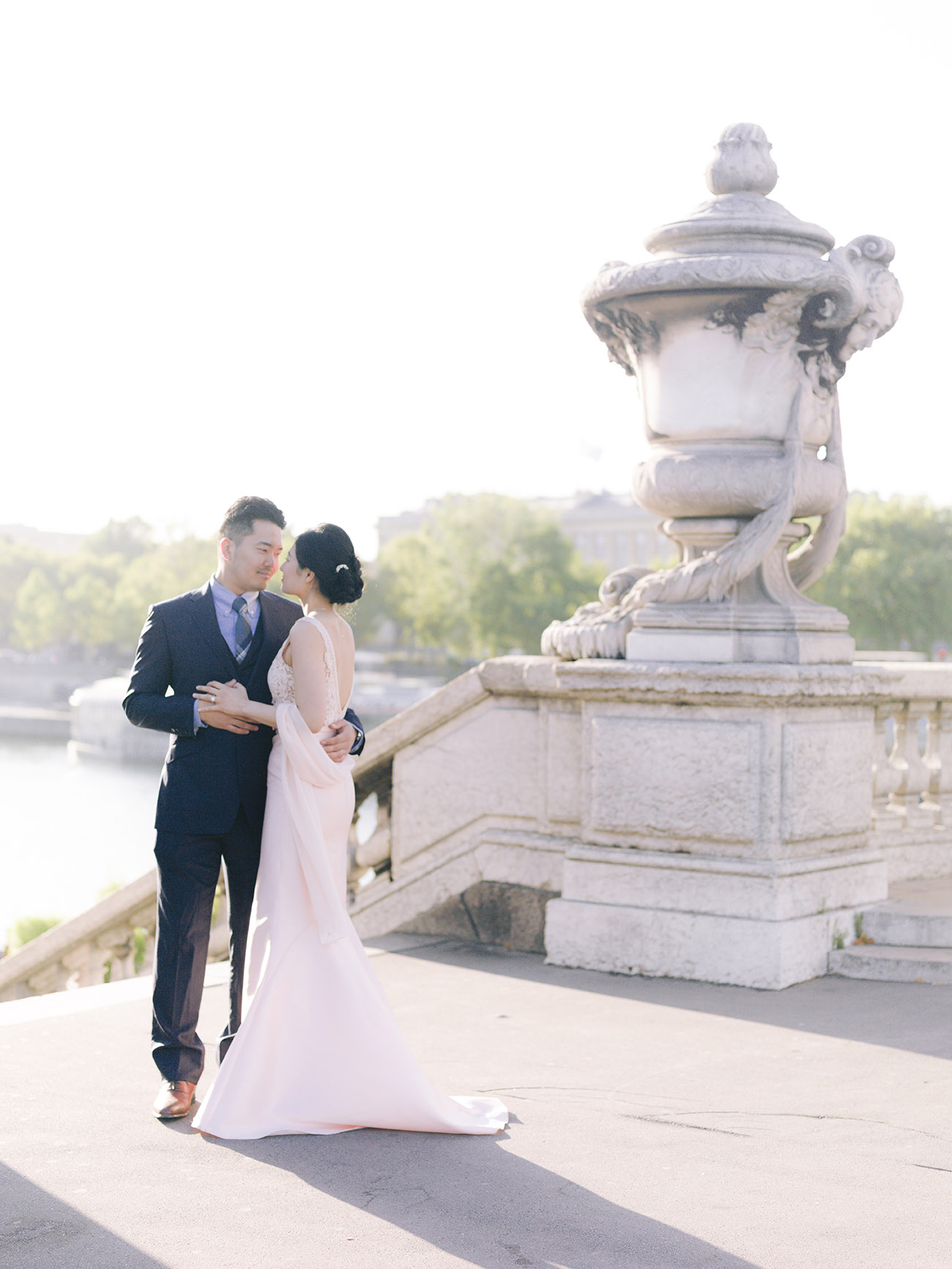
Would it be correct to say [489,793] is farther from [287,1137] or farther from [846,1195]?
[846,1195]

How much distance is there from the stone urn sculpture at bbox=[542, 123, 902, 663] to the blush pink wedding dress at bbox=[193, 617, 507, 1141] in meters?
2.22

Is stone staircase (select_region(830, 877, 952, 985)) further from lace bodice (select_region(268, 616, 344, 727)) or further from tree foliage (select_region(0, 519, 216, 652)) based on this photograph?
tree foliage (select_region(0, 519, 216, 652))

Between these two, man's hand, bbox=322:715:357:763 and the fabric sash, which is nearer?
the fabric sash

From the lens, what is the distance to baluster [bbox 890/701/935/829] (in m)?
6.75

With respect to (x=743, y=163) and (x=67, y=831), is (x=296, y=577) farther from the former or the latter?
(x=67, y=831)

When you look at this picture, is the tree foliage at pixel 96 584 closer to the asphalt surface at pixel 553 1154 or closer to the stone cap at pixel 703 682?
the stone cap at pixel 703 682

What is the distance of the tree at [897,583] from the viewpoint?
53500 mm

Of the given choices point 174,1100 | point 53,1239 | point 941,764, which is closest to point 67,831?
point 941,764

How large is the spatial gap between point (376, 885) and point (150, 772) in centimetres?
5069

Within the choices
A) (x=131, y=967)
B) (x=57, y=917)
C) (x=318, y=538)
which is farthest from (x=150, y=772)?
(x=318, y=538)

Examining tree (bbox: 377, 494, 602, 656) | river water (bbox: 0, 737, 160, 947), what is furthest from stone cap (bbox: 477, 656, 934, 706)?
tree (bbox: 377, 494, 602, 656)

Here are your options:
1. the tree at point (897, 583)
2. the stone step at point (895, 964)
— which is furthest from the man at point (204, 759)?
the tree at point (897, 583)

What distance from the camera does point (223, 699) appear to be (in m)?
4.15

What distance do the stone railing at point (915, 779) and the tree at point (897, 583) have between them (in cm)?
4636
